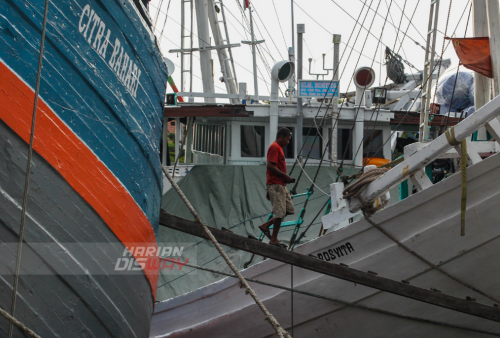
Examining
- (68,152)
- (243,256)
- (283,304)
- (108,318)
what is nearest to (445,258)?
(283,304)

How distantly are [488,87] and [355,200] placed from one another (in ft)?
8.95

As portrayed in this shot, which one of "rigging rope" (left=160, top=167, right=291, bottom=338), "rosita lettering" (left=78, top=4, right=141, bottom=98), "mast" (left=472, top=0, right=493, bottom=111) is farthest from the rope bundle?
"mast" (left=472, top=0, right=493, bottom=111)

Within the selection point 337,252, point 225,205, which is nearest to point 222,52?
point 225,205

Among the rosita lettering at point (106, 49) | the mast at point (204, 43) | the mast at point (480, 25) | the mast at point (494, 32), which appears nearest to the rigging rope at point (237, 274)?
the rosita lettering at point (106, 49)

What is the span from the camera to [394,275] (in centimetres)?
423

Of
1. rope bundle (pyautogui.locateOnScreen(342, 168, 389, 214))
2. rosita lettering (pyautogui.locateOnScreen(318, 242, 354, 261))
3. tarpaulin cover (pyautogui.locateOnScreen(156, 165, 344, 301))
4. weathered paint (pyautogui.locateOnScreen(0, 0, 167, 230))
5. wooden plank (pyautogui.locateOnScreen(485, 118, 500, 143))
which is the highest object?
weathered paint (pyautogui.locateOnScreen(0, 0, 167, 230))

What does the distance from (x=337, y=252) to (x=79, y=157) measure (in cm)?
269

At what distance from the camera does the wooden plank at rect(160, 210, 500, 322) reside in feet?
11.3

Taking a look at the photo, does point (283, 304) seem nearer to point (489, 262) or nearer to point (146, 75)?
point (489, 262)

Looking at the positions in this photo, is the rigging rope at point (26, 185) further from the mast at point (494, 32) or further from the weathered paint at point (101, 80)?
the mast at point (494, 32)

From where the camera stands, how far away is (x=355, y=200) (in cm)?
405

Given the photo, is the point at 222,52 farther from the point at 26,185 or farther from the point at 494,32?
the point at 26,185

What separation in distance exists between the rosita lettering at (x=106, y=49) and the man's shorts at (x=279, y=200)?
250 centimetres

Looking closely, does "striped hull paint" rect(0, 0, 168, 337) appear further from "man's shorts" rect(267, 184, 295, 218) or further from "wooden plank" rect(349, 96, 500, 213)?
"man's shorts" rect(267, 184, 295, 218)
